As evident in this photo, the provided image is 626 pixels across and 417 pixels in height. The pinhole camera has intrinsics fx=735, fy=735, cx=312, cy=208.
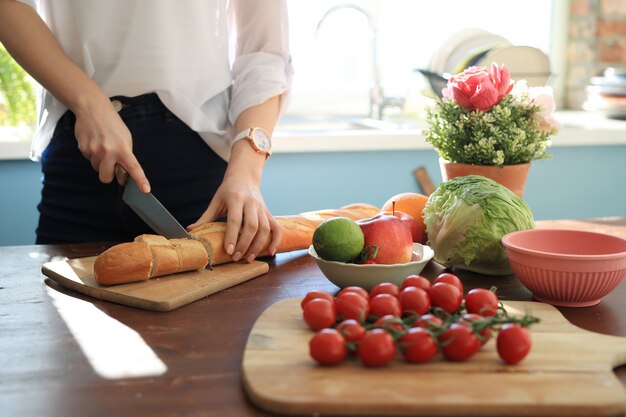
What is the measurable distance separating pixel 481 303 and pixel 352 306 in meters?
0.16

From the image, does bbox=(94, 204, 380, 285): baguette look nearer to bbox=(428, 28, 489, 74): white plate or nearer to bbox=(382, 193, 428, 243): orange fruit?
bbox=(382, 193, 428, 243): orange fruit

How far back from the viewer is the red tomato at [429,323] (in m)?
0.82

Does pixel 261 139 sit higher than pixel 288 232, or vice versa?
pixel 261 139

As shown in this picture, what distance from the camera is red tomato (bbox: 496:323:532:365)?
0.79m

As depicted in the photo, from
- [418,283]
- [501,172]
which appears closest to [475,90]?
[501,172]

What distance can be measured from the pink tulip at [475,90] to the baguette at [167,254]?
0.41 m

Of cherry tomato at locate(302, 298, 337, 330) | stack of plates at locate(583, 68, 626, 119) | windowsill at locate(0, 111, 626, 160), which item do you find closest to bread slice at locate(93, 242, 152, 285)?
cherry tomato at locate(302, 298, 337, 330)

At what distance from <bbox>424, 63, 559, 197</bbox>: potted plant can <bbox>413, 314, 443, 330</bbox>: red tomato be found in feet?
1.96

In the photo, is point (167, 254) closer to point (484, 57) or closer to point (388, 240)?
point (388, 240)

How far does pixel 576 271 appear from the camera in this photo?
40.4 inches

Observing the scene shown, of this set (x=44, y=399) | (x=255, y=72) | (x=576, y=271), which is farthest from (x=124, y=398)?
(x=255, y=72)

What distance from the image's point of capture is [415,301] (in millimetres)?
918

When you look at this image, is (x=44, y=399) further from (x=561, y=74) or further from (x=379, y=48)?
(x=561, y=74)

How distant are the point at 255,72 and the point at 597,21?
7.71 feet
